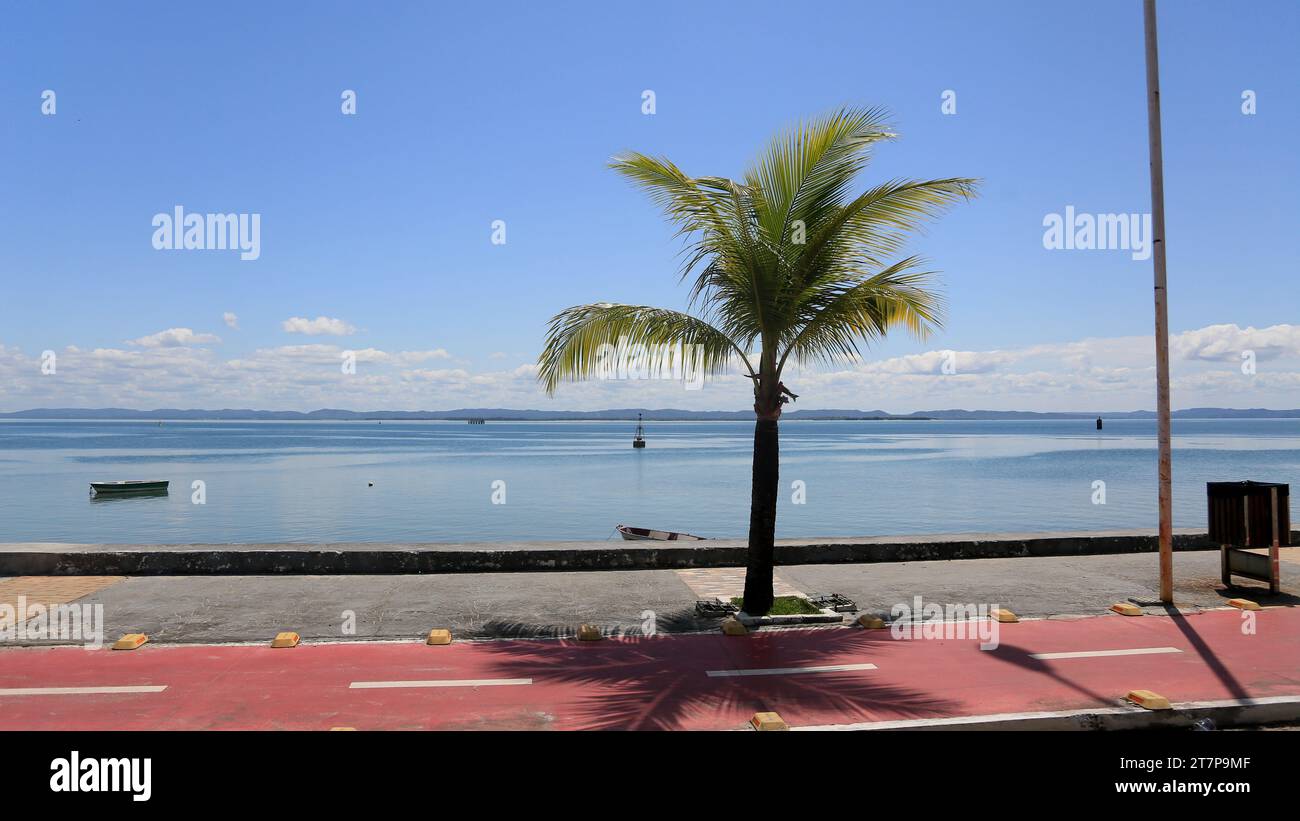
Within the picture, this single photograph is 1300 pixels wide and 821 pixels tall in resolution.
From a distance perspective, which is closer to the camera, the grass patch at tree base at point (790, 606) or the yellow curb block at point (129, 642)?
the yellow curb block at point (129, 642)

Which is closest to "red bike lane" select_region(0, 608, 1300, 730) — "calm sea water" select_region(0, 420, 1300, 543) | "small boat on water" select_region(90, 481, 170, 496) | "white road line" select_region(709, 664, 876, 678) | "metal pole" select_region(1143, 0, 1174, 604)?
"white road line" select_region(709, 664, 876, 678)

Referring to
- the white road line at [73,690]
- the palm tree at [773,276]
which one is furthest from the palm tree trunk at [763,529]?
the white road line at [73,690]

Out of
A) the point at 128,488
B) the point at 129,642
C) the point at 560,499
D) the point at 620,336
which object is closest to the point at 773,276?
the point at 620,336

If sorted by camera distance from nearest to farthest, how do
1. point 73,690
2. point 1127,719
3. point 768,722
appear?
point 768,722, point 1127,719, point 73,690

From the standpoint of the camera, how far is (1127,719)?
Result: 6.31 meters

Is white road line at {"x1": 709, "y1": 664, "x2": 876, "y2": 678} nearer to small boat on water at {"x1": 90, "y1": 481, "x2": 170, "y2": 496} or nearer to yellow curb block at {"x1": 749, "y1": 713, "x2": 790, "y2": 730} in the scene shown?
yellow curb block at {"x1": 749, "y1": 713, "x2": 790, "y2": 730}

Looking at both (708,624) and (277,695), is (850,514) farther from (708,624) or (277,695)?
(277,695)

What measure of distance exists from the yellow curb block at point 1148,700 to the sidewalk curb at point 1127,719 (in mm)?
51

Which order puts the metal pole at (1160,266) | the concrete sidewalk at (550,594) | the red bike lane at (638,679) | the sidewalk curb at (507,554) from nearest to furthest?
the red bike lane at (638,679), the concrete sidewalk at (550,594), the metal pole at (1160,266), the sidewalk curb at (507,554)

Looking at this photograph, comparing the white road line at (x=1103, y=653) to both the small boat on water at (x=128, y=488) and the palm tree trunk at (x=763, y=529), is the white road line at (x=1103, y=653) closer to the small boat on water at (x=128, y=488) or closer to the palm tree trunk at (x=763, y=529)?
the palm tree trunk at (x=763, y=529)

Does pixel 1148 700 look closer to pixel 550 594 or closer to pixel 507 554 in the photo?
pixel 550 594

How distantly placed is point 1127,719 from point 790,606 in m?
4.00

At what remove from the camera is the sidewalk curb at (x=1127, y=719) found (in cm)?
609

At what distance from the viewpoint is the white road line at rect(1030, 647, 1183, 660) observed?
7965mm
